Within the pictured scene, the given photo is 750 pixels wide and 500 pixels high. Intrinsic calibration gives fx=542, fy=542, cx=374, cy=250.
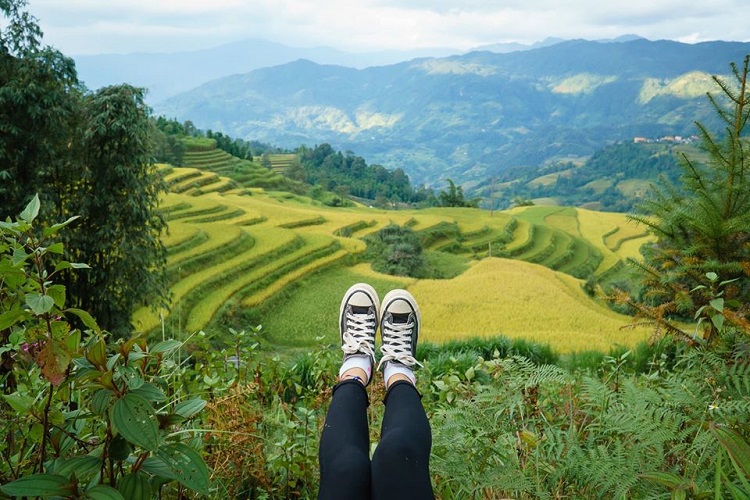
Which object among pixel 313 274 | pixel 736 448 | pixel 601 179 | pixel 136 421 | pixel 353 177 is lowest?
pixel 601 179

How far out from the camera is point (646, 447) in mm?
1348

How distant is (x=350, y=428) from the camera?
1392mm

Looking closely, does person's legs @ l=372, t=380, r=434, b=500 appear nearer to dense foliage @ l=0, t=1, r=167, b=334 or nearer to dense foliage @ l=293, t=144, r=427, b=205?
dense foliage @ l=0, t=1, r=167, b=334

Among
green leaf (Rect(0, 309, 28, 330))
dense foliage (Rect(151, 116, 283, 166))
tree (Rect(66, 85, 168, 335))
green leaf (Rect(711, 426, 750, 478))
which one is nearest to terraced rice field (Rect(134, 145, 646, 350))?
tree (Rect(66, 85, 168, 335))

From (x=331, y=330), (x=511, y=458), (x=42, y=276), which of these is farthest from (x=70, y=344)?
(x=331, y=330)

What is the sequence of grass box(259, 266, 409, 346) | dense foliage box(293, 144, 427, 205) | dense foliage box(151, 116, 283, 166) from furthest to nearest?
dense foliage box(293, 144, 427, 205) → dense foliage box(151, 116, 283, 166) → grass box(259, 266, 409, 346)

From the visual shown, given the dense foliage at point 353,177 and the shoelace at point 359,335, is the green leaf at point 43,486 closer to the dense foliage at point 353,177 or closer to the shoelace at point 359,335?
the shoelace at point 359,335

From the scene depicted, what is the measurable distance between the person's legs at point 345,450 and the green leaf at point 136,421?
510 millimetres

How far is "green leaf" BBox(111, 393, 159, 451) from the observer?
30.0 inches

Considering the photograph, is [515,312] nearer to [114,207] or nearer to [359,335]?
[114,207]

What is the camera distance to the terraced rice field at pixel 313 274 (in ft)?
38.3

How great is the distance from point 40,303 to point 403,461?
790 mm

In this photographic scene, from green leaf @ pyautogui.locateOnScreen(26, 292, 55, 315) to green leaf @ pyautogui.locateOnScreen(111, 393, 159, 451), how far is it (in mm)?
167

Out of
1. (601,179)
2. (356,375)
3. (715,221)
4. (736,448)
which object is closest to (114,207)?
(356,375)
